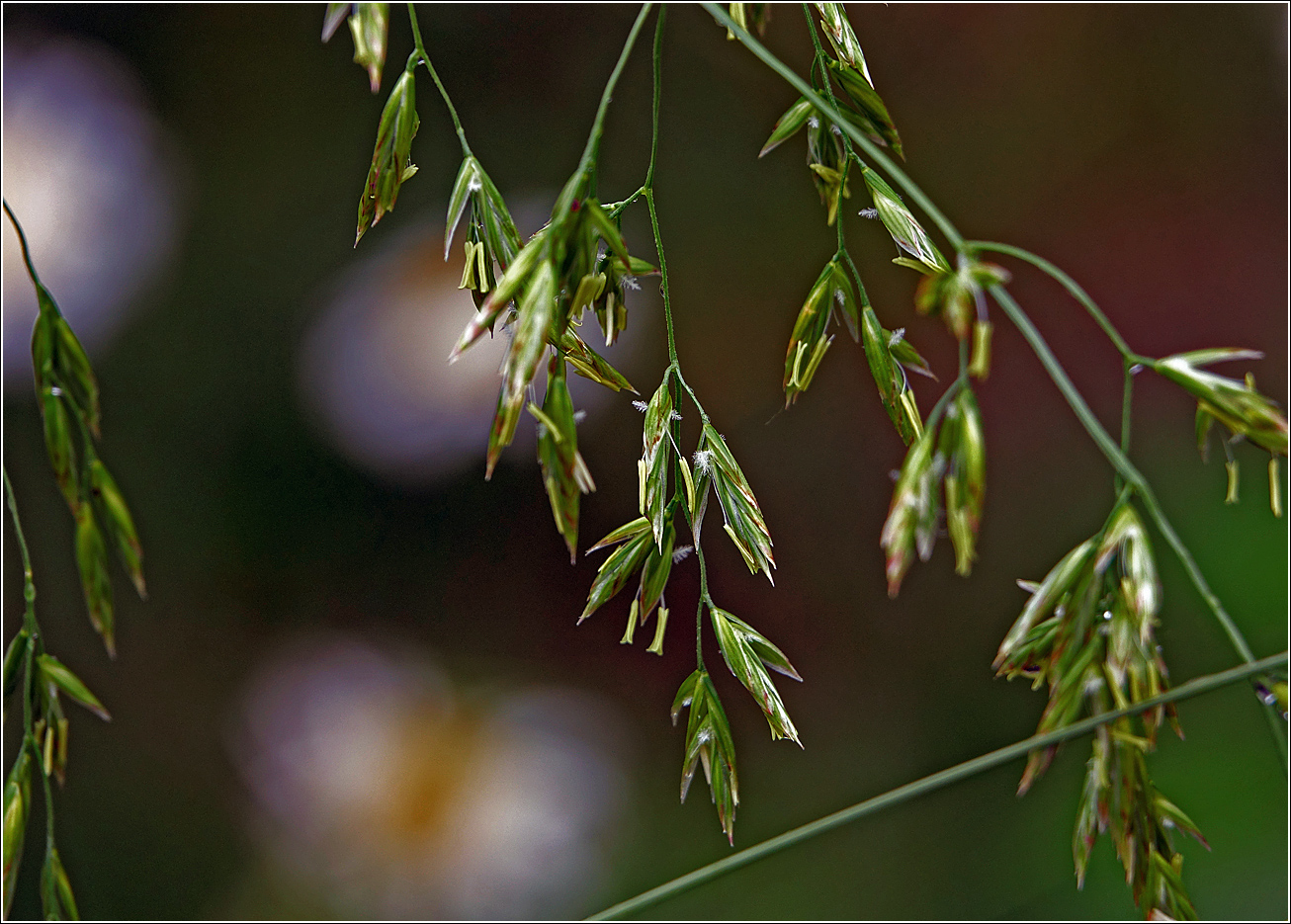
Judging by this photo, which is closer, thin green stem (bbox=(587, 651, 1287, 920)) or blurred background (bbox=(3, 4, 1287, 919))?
thin green stem (bbox=(587, 651, 1287, 920))

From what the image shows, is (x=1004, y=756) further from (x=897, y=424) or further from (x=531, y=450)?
(x=531, y=450)

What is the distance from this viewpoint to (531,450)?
2.47ft

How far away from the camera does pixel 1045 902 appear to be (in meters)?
0.68

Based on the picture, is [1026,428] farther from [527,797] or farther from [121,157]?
[121,157]

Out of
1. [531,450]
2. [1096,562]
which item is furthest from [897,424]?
[531,450]

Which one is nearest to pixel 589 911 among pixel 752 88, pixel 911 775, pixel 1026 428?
pixel 911 775

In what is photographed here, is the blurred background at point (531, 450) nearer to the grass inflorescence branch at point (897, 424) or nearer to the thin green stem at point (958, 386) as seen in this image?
the grass inflorescence branch at point (897, 424)

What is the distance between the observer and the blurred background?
2.38 ft

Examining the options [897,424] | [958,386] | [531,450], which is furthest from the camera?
[531,450]

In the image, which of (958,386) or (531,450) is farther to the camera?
(531,450)

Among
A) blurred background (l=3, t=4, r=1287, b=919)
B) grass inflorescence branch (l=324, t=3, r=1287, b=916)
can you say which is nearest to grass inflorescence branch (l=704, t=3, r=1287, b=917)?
grass inflorescence branch (l=324, t=3, r=1287, b=916)

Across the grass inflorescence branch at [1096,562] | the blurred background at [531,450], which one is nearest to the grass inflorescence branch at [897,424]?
the grass inflorescence branch at [1096,562]

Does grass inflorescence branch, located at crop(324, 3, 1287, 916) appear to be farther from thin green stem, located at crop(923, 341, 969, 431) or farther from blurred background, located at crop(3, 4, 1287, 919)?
blurred background, located at crop(3, 4, 1287, 919)

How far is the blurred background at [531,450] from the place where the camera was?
2.38 feet
